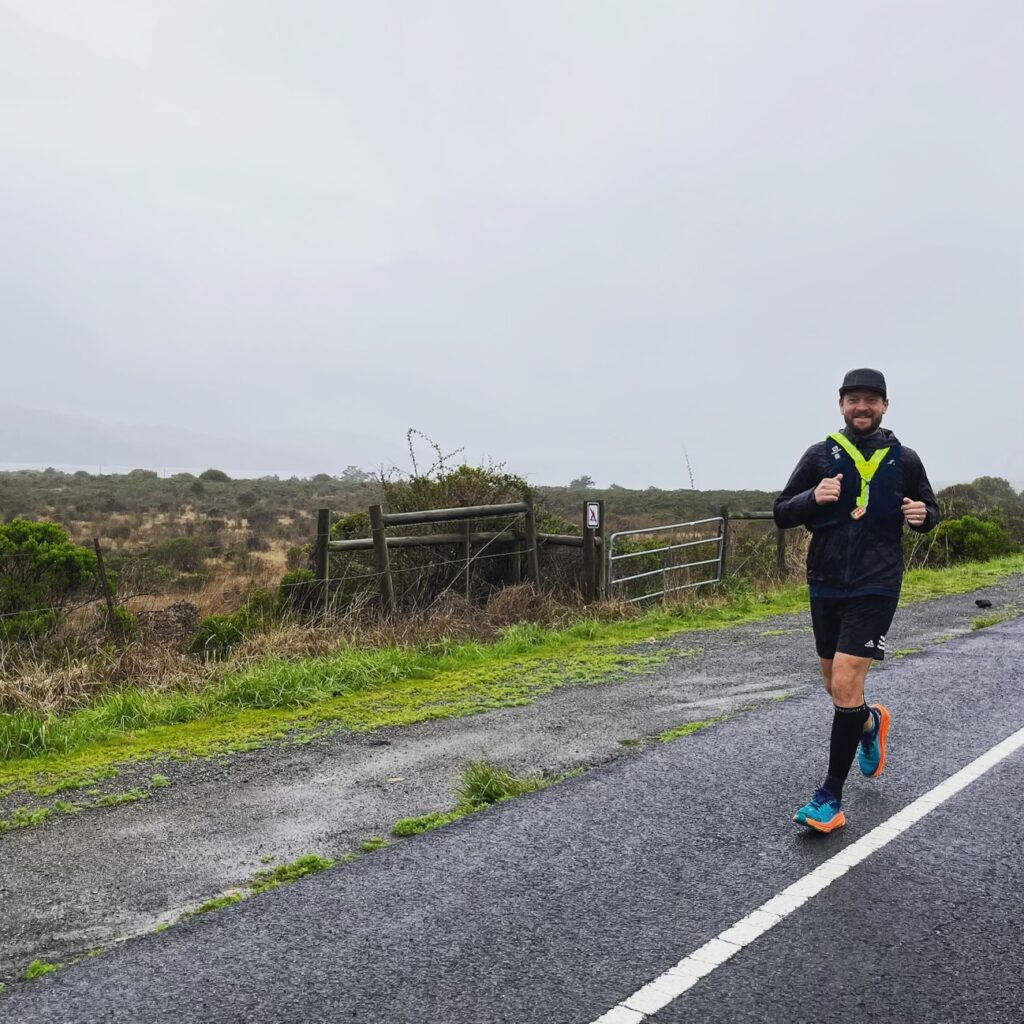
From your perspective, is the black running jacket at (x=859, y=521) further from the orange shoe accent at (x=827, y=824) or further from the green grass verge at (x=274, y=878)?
the green grass verge at (x=274, y=878)

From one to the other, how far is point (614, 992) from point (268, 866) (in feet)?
6.02

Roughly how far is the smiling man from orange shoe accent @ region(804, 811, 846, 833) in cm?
2

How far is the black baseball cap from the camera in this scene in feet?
15.1

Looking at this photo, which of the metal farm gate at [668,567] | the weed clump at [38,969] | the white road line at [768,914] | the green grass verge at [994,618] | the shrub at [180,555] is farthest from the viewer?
the shrub at [180,555]

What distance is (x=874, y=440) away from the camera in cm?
466

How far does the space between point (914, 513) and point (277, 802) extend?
3466mm

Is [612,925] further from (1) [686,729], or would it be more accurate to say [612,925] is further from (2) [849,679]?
Result: (1) [686,729]

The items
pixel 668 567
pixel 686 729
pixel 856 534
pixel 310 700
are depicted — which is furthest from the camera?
pixel 668 567

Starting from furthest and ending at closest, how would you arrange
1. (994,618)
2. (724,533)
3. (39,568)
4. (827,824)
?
(724,533), (39,568), (994,618), (827,824)

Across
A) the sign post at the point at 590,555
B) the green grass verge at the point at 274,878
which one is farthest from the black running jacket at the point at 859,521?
the sign post at the point at 590,555

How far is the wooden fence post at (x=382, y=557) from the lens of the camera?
424 inches

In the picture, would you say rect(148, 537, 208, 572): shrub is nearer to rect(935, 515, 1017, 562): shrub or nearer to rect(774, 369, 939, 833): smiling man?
rect(935, 515, 1017, 562): shrub

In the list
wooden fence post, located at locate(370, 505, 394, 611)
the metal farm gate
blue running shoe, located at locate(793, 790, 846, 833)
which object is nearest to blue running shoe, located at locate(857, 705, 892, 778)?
blue running shoe, located at locate(793, 790, 846, 833)

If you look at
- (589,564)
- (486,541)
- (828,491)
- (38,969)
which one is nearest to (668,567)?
(589,564)
